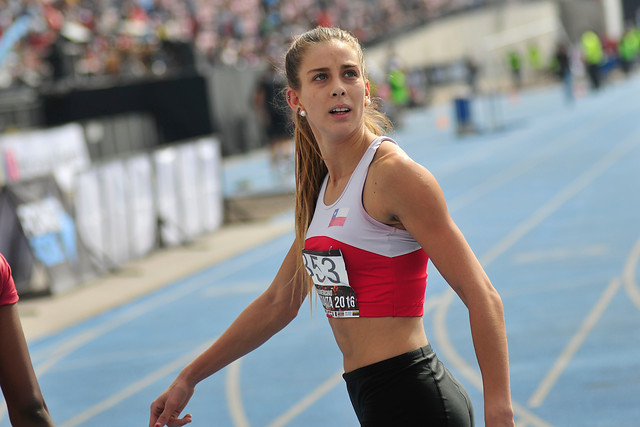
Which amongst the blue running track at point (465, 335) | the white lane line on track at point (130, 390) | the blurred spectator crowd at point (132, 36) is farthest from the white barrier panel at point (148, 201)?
the blurred spectator crowd at point (132, 36)

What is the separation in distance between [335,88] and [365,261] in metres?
0.52

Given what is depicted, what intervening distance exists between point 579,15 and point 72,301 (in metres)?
55.4

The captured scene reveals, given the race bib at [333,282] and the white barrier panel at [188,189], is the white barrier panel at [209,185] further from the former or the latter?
the race bib at [333,282]

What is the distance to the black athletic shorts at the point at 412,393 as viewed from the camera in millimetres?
2709

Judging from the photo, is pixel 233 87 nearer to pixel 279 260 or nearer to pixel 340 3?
pixel 279 260

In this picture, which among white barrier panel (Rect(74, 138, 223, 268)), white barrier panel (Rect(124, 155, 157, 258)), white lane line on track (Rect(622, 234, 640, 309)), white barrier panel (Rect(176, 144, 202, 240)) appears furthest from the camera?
white barrier panel (Rect(176, 144, 202, 240))

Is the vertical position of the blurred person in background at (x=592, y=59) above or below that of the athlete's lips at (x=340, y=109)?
below

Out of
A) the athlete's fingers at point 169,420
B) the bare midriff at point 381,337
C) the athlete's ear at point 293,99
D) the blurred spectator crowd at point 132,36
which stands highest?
the blurred spectator crowd at point 132,36

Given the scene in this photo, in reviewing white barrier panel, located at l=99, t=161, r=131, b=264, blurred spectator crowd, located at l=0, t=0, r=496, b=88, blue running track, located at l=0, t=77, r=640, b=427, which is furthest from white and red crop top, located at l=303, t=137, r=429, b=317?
blurred spectator crowd, located at l=0, t=0, r=496, b=88

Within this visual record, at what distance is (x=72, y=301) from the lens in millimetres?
11469

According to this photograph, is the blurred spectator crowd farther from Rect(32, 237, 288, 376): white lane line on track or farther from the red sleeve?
the red sleeve

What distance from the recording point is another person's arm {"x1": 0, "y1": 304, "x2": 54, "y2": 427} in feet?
9.54

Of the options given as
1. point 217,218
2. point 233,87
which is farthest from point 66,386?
point 233,87

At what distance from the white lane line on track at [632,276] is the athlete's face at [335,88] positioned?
6722 mm
